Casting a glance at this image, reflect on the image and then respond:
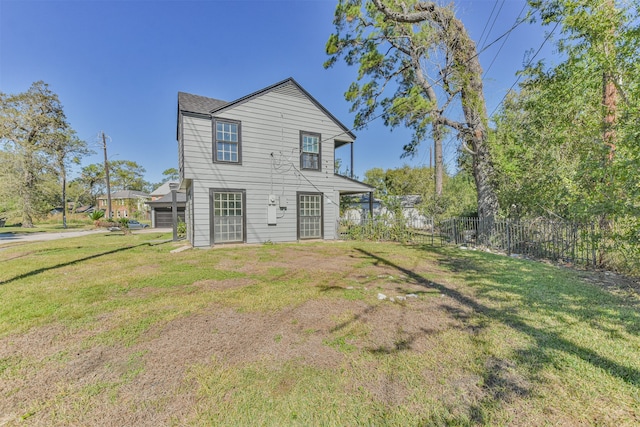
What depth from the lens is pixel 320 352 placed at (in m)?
2.53

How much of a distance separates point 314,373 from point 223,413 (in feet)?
2.48

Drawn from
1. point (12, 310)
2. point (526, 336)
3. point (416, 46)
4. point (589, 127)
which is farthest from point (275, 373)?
point (416, 46)

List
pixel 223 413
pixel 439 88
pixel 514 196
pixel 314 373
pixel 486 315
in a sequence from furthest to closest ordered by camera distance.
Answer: pixel 439 88 < pixel 514 196 < pixel 486 315 < pixel 314 373 < pixel 223 413

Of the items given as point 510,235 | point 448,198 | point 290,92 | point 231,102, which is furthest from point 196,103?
point 448,198

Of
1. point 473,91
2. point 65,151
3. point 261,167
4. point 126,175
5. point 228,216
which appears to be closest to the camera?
point 473,91

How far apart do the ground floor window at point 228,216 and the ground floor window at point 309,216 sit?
2.46 meters

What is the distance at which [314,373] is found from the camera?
2207mm

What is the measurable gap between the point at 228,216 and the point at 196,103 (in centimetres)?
448

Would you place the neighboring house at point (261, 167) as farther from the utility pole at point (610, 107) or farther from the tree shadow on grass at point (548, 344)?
the utility pole at point (610, 107)

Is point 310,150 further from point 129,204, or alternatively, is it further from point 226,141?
point 129,204

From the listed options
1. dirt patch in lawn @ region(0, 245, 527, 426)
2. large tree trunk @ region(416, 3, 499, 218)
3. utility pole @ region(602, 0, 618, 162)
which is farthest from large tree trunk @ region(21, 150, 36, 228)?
utility pole @ region(602, 0, 618, 162)

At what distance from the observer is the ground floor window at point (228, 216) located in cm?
966

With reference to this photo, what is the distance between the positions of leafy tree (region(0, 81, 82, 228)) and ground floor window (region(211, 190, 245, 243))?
22.1 meters

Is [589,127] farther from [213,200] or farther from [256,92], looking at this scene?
[213,200]
